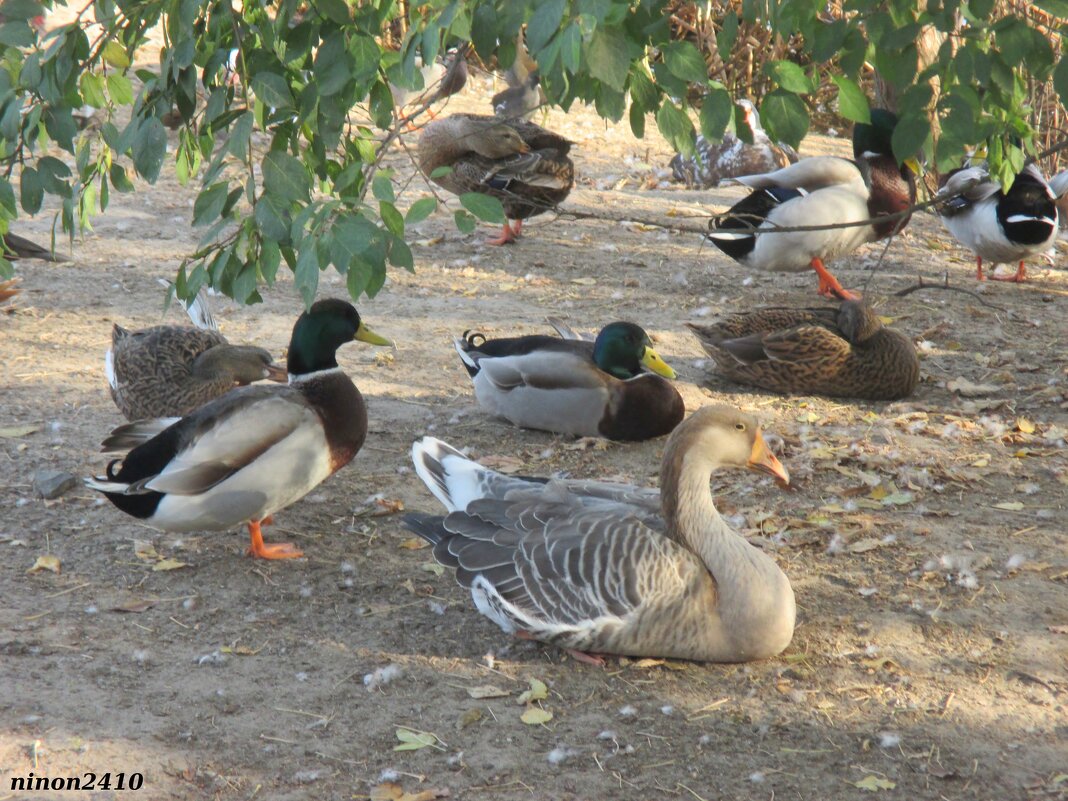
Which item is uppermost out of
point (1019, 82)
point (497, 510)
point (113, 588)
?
point (1019, 82)

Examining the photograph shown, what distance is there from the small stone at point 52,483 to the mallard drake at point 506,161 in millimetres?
4304

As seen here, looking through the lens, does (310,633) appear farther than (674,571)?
Yes

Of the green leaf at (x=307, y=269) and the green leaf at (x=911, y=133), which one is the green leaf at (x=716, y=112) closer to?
the green leaf at (x=911, y=133)

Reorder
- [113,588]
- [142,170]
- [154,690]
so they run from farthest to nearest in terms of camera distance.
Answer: [113,588], [154,690], [142,170]

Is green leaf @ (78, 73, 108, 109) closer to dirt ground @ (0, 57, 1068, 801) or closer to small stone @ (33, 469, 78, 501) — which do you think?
dirt ground @ (0, 57, 1068, 801)

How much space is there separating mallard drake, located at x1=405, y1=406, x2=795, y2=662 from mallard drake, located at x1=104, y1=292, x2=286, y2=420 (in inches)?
70.7

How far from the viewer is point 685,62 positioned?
9.85 feet

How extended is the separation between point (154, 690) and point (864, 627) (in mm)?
2366

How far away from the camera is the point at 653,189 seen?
10.9 m

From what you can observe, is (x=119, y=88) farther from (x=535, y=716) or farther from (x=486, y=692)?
(x=535, y=716)

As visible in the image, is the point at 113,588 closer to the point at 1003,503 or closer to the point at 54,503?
the point at 54,503

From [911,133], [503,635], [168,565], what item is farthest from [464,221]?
[168,565]

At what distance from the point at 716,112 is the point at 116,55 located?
193 centimetres

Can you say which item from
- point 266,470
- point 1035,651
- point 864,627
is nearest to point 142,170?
point 266,470
